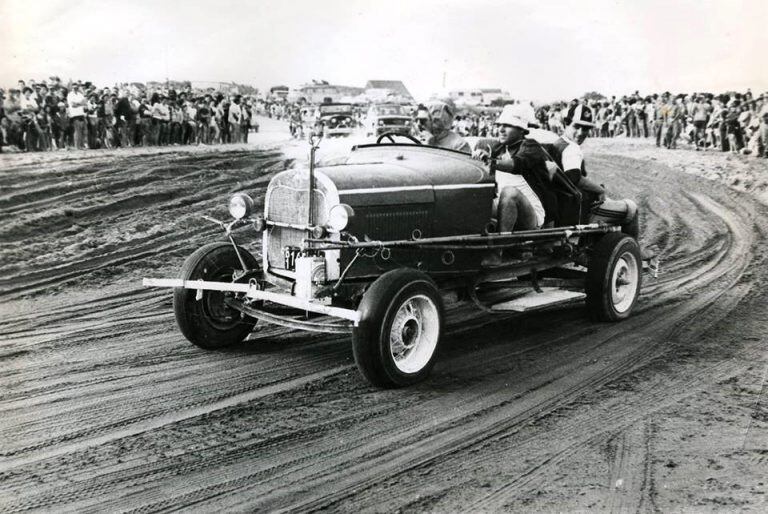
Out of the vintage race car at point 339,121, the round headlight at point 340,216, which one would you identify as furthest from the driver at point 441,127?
the vintage race car at point 339,121

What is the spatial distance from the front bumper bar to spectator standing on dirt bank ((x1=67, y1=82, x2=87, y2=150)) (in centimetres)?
954

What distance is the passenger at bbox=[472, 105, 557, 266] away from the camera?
623 centimetres

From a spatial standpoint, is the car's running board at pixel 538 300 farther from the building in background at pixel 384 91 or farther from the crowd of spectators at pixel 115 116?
the building in background at pixel 384 91

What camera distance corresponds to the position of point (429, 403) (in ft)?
15.6

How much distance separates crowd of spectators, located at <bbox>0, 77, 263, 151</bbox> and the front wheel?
7526mm

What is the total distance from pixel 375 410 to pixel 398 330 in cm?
61

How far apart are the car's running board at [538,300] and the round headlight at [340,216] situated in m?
1.69

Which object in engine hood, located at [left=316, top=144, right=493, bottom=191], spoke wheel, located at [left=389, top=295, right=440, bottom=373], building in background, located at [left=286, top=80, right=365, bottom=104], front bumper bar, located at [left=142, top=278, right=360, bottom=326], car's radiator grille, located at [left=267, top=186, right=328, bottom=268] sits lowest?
spoke wheel, located at [left=389, top=295, right=440, bottom=373]

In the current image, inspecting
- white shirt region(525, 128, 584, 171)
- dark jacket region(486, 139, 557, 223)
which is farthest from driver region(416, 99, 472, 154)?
white shirt region(525, 128, 584, 171)

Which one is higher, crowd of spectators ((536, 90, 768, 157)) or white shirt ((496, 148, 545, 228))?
crowd of spectators ((536, 90, 768, 157))

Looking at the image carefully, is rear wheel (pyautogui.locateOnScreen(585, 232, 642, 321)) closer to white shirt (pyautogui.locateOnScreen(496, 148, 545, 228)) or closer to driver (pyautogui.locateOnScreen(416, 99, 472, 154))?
white shirt (pyautogui.locateOnScreen(496, 148, 545, 228))

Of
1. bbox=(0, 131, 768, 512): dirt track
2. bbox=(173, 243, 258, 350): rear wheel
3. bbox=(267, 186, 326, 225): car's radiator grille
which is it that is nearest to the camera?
bbox=(0, 131, 768, 512): dirt track

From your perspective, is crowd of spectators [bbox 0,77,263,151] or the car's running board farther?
crowd of spectators [bbox 0,77,263,151]

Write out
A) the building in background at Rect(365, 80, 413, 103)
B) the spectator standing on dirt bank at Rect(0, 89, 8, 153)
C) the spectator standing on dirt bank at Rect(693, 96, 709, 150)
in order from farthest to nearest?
the spectator standing on dirt bank at Rect(693, 96, 709, 150), the building in background at Rect(365, 80, 413, 103), the spectator standing on dirt bank at Rect(0, 89, 8, 153)
